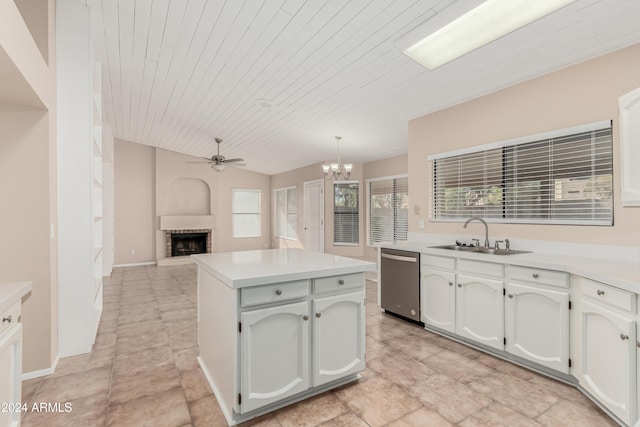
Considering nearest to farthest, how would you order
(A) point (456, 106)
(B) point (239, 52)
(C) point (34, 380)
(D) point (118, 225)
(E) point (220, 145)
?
(C) point (34, 380) → (B) point (239, 52) → (A) point (456, 106) → (E) point (220, 145) → (D) point (118, 225)

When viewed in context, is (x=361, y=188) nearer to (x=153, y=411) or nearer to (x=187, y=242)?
(x=187, y=242)

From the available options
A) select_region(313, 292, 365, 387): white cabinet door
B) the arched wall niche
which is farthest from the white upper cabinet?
the arched wall niche

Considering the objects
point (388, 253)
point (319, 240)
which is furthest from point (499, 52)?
point (319, 240)

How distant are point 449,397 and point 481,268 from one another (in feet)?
3.79

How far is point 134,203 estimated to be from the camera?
302 inches

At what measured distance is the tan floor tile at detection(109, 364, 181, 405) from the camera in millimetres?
2145

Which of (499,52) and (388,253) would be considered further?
(388,253)

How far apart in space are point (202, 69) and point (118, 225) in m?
5.69

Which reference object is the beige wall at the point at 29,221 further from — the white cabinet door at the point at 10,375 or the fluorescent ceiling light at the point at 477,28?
the fluorescent ceiling light at the point at 477,28

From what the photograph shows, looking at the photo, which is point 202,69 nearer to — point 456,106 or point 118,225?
point 456,106

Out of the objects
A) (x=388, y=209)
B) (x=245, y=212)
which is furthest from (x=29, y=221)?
(x=245, y=212)

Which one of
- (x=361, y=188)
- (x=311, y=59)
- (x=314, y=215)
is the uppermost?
(x=311, y=59)

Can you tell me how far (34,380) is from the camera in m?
2.35

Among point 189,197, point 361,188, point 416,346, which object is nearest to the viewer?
point 416,346
